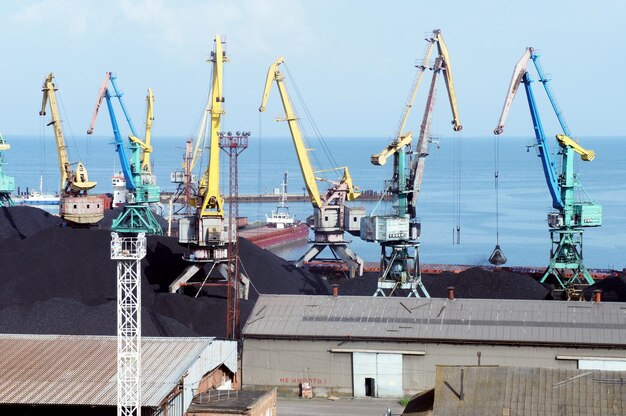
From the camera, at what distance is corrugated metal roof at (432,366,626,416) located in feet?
93.4

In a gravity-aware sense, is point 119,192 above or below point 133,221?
above

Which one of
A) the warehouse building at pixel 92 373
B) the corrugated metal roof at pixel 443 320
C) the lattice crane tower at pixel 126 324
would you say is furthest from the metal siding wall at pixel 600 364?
the lattice crane tower at pixel 126 324

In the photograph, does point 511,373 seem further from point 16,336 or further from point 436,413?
point 16,336

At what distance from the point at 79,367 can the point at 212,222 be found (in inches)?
873

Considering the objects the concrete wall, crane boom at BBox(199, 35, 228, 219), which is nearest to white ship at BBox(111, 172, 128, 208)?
crane boom at BBox(199, 35, 228, 219)

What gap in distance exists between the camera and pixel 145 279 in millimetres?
54750

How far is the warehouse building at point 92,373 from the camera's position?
30.5 m

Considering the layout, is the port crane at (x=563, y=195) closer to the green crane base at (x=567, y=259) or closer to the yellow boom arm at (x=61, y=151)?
the green crane base at (x=567, y=259)

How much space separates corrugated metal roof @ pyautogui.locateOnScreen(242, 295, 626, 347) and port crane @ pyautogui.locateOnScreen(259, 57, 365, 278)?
2231 cm

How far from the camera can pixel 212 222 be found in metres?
54.1

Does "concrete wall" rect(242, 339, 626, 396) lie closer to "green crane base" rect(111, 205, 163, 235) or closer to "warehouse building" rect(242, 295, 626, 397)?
"warehouse building" rect(242, 295, 626, 397)

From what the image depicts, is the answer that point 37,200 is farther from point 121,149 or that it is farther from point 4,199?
point 121,149

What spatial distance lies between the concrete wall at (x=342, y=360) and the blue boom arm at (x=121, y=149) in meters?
24.1

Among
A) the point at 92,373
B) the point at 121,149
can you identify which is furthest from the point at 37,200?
the point at 92,373
